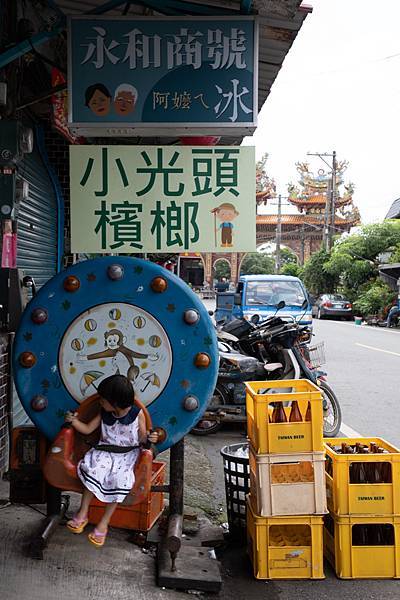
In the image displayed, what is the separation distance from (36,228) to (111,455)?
3.84m

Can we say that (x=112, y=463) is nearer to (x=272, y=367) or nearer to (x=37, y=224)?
(x=37, y=224)

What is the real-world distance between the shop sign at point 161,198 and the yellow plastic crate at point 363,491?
145 cm

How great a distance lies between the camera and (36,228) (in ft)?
22.1

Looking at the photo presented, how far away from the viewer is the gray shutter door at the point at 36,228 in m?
6.02

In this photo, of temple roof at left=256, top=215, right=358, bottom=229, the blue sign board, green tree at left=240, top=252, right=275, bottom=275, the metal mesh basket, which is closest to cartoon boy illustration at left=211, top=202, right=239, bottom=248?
the blue sign board

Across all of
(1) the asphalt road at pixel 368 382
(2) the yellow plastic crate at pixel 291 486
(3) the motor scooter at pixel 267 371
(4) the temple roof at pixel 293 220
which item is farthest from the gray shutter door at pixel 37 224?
(4) the temple roof at pixel 293 220

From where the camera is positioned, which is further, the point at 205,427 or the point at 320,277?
the point at 320,277

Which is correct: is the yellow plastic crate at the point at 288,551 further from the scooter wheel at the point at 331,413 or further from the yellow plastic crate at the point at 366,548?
the scooter wheel at the point at 331,413

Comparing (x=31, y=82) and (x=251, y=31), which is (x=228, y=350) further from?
(x=251, y=31)

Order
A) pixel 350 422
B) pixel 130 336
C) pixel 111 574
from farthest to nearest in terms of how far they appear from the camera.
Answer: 1. pixel 350 422
2. pixel 130 336
3. pixel 111 574

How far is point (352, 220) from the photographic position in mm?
57469

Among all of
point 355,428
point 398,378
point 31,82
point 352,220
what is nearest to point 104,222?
point 31,82

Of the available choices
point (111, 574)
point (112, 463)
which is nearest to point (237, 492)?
point (111, 574)

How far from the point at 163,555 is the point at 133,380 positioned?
103cm
